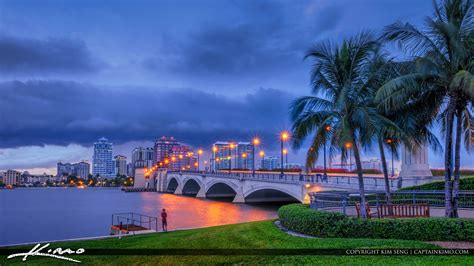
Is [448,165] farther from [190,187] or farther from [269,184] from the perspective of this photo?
[190,187]

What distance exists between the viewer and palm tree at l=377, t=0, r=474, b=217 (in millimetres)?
14281

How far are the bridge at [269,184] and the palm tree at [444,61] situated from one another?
10888mm

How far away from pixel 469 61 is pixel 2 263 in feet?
64.0

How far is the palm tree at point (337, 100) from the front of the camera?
16047 mm

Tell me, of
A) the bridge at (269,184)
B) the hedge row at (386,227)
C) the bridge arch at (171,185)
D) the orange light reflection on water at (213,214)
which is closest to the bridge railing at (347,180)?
the bridge at (269,184)

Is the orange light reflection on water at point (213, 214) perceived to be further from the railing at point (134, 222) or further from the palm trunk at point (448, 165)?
the palm trunk at point (448, 165)

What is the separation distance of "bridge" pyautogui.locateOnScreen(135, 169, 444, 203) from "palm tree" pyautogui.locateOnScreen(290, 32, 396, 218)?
8.81 meters

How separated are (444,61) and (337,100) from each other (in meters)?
4.35

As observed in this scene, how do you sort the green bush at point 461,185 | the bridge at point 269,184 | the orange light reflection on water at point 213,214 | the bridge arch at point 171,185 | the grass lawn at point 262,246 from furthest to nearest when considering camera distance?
1. the bridge arch at point 171,185
2. the orange light reflection on water at point 213,214
3. the bridge at point 269,184
4. the green bush at point 461,185
5. the grass lawn at point 262,246

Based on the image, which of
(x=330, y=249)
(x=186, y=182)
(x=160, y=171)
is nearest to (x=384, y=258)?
(x=330, y=249)

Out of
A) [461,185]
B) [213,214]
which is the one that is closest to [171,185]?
[213,214]

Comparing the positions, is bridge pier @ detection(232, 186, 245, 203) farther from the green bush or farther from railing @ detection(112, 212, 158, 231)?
the green bush

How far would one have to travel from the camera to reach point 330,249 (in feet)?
35.6

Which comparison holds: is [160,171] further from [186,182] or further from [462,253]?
[462,253]
